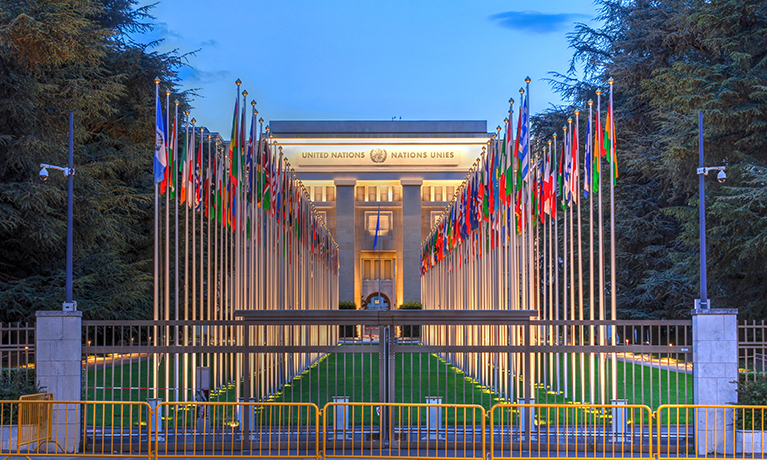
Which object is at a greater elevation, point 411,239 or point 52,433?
point 411,239

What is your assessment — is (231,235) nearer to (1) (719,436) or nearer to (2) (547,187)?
(2) (547,187)

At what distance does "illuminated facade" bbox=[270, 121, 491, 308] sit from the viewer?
8281 cm

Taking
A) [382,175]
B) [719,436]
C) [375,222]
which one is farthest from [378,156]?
[719,436]

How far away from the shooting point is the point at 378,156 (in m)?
85.9

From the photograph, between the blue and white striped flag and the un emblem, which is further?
the un emblem

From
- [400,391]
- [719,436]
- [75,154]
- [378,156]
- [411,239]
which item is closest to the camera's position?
[719,436]

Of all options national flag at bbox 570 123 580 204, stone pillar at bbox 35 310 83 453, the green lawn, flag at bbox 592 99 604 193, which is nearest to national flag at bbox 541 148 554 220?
national flag at bbox 570 123 580 204

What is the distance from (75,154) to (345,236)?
50.7 metres

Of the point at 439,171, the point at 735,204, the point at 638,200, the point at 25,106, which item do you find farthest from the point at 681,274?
the point at 439,171

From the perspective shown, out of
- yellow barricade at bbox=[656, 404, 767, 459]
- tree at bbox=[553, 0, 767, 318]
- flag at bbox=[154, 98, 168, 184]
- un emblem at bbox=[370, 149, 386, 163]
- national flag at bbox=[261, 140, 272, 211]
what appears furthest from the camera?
un emblem at bbox=[370, 149, 386, 163]

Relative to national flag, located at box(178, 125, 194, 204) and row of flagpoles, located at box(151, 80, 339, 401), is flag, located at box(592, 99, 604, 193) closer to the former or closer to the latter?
row of flagpoles, located at box(151, 80, 339, 401)

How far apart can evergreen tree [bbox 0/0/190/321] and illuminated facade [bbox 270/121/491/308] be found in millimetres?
44739

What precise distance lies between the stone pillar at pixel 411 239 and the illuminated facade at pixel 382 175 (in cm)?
11

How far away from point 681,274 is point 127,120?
2854cm
